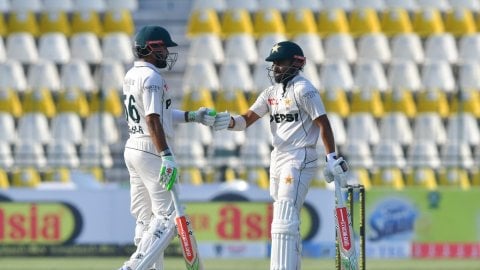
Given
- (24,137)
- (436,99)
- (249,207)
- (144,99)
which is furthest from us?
(436,99)

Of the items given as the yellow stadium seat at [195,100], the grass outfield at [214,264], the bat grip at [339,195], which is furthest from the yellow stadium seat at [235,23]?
the bat grip at [339,195]

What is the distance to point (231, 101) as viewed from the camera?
17984 millimetres

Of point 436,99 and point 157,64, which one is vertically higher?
point 436,99

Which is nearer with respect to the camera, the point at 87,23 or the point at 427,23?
the point at 87,23

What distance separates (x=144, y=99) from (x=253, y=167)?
8.07 metres

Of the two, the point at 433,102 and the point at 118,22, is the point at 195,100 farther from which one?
the point at 433,102

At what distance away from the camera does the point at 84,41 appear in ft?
62.3

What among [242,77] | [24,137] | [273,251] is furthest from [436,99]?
[273,251]

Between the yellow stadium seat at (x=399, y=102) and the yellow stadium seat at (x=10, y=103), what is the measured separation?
543cm

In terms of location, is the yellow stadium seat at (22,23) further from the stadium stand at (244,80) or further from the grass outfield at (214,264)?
the grass outfield at (214,264)

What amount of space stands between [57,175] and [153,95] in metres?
8.46

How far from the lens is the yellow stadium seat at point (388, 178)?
1695cm

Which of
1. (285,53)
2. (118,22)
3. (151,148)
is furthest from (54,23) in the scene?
(151,148)

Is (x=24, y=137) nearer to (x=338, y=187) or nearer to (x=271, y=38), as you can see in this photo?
(x=271, y=38)
